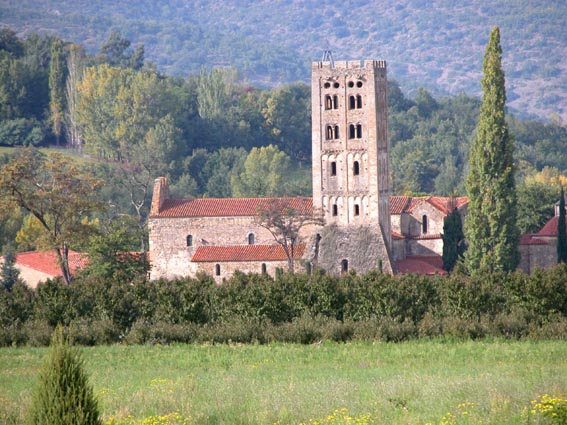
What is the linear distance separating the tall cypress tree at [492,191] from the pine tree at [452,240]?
263 centimetres

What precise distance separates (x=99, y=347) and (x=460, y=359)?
10750 mm

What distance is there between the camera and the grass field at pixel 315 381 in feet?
91.2

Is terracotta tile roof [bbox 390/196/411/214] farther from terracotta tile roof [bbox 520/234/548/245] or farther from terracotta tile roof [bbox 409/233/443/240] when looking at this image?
terracotta tile roof [bbox 520/234/548/245]

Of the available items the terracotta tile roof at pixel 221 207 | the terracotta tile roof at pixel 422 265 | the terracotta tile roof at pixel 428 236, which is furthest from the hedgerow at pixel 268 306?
the terracotta tile roof at pixel 428 236

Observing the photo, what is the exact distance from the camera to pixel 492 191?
6900 cm

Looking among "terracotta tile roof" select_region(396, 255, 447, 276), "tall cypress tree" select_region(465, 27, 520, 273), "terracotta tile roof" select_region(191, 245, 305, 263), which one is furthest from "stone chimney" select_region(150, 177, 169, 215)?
"tall cypress tree" select_region(465, 27, 520, 273)

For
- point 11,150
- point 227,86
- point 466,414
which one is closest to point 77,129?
point 11,150

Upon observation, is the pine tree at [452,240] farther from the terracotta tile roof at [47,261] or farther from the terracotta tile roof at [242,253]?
the terracotta tile roof at [47,261]

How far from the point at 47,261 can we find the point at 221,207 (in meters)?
9.62

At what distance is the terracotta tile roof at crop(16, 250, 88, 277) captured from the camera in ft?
240

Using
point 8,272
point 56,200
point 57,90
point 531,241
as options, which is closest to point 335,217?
point 531,241

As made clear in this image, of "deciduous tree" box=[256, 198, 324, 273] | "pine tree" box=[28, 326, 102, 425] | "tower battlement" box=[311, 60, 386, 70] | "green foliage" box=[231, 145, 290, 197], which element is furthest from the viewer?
"green foliage" box=[231, 145, 290, 197]

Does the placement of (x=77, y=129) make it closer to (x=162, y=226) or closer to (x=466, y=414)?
(x=162, y=226)

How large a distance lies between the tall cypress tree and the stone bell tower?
548cm
